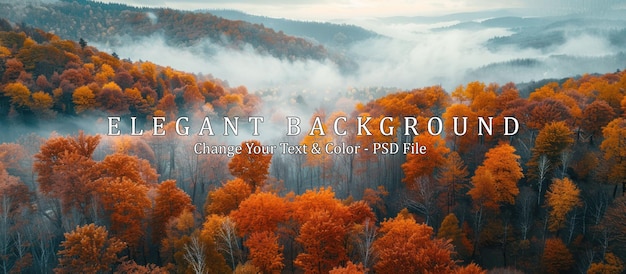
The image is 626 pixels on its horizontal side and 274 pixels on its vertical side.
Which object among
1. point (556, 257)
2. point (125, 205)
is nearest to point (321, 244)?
point (125, 205)

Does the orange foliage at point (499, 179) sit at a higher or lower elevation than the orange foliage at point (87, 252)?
higher

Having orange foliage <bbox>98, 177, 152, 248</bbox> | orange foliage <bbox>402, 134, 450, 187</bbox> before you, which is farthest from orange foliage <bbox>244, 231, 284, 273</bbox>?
orange foliage <bbox>402, 134, 450, 187</bbox>

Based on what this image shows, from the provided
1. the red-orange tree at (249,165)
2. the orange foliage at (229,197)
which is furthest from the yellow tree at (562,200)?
the orange foliage at (229,197)

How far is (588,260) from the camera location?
114 ft

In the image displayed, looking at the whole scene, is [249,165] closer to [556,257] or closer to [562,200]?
[562,200]

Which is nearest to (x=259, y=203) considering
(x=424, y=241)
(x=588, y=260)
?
(x=424, y=241)

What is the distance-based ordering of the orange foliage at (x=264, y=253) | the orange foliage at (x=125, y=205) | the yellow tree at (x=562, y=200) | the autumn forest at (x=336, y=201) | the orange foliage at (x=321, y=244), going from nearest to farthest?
the orange foliage at (x=321, y=244), the orange foliage at (x=264, y=253), the autumn forest at (x=336, y=201), the orange foliage at (x=125, y=205), the yellow tree at (x=562, y=200)

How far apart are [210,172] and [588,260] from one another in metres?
37.2

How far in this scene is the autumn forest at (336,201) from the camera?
2833 centimetres

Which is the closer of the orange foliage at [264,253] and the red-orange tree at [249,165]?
the orange foliage at [264,253]

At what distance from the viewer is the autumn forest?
92.9 ft

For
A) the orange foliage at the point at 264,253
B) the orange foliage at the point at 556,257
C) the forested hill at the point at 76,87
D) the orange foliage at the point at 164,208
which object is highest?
the forested hill at the point at 76,87

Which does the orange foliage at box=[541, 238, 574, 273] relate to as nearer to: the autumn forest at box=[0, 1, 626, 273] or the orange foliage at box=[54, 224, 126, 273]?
the autumn forest at box=[0, 1, 626, 273]

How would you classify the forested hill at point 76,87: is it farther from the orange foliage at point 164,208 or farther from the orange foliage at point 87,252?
the orange foliage at point 87,252
